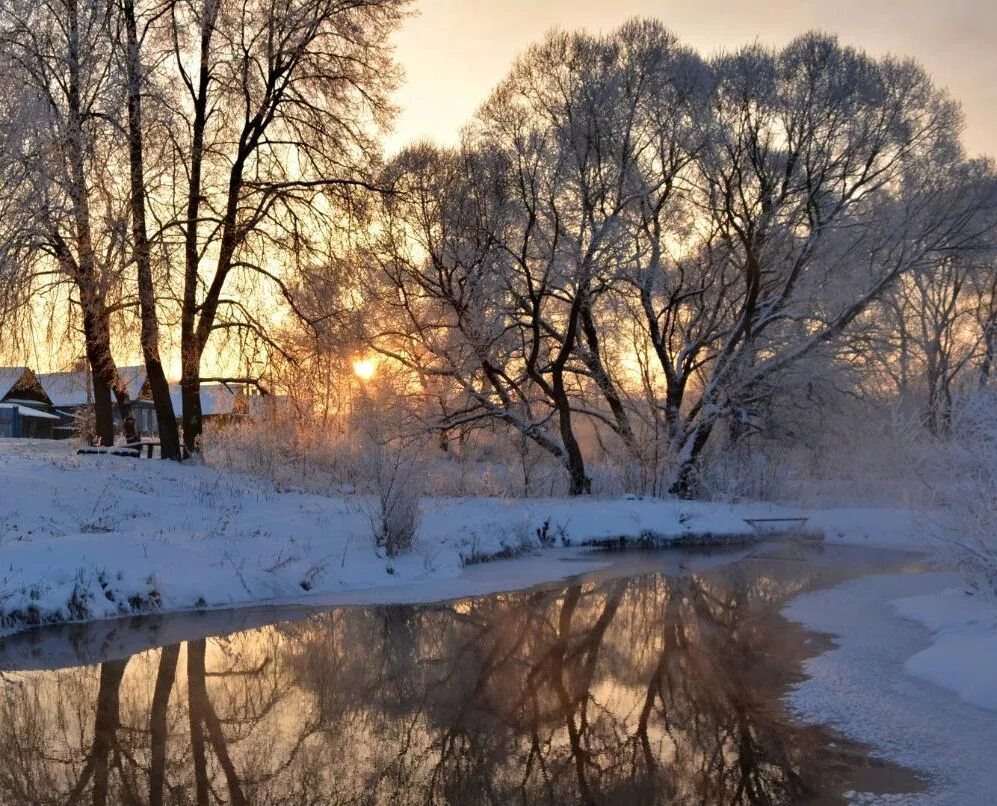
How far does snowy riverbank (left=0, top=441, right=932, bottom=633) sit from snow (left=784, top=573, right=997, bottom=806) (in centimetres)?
154

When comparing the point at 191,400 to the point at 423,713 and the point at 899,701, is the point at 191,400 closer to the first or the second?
the point at 423,713

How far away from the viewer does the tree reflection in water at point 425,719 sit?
5988 mm

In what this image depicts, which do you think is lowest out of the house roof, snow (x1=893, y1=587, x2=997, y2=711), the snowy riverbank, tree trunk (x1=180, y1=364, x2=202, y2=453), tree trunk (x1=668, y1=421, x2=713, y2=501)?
snow (x1=893, y1=587, x2=997, y2=711)

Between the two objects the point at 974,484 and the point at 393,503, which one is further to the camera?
the point at 393,503

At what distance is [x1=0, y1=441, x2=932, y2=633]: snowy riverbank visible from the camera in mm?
11703

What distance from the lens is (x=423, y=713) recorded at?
7.71 metres

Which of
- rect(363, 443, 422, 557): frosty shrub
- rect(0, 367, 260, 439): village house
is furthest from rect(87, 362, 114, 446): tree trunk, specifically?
rect(0, 367, 260, 439): village house

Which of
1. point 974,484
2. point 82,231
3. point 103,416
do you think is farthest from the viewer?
point 103,416

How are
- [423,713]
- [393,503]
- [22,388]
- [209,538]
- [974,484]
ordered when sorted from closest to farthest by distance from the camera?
[423,713] → [974,484] → [209,538] → [393,503] → [22,388]

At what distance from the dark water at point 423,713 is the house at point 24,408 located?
4699cm

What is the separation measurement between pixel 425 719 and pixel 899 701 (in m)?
4.12

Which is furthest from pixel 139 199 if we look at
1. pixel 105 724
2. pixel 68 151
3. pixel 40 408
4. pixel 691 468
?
pixel 40 408

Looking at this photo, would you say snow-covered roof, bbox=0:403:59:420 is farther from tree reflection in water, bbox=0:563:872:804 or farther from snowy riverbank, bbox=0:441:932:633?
tree reflection in water, bbox=0:563:872:804

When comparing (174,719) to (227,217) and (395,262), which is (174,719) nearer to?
(227,217)
